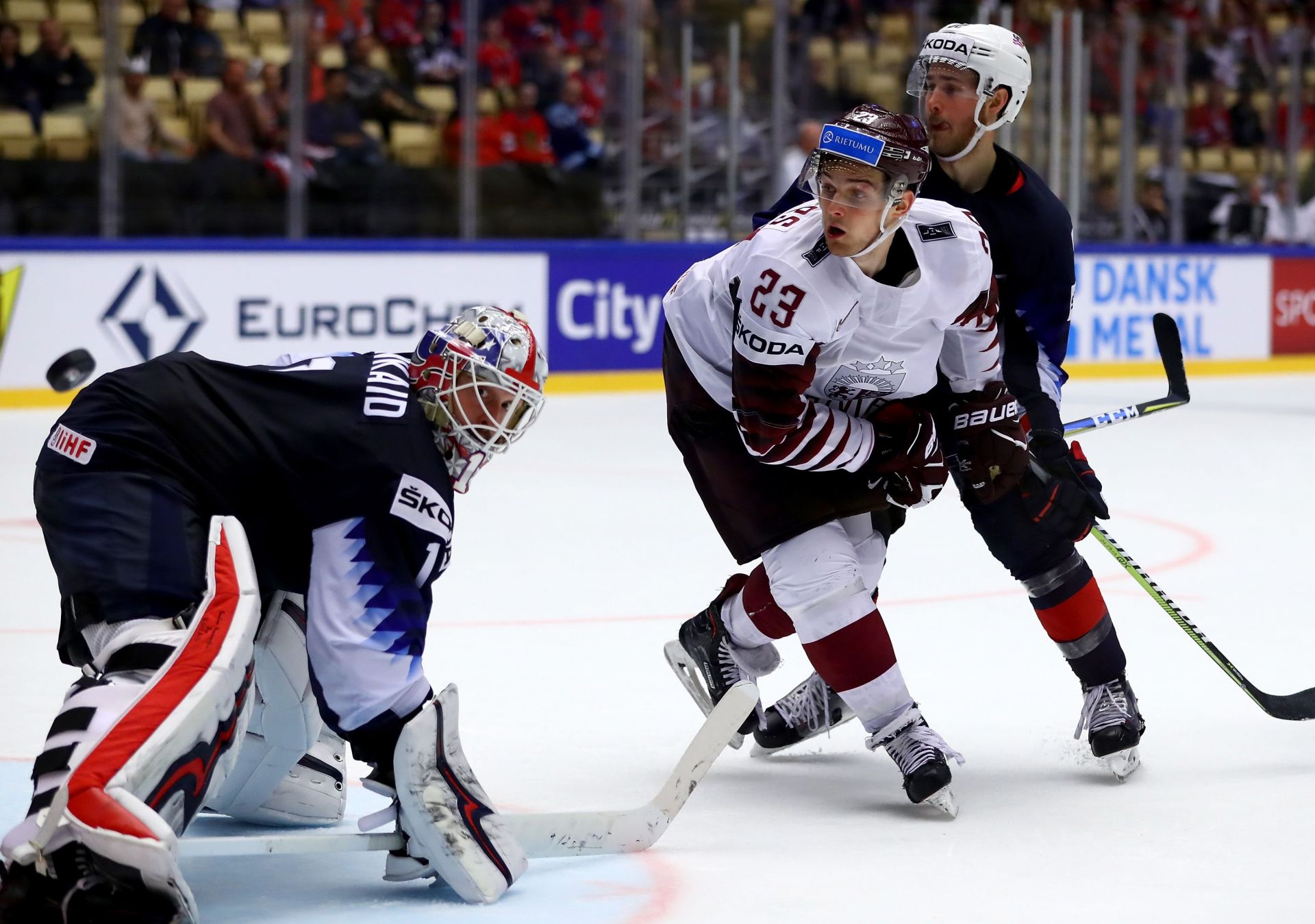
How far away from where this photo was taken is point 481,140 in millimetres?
9812

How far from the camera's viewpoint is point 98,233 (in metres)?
8.59

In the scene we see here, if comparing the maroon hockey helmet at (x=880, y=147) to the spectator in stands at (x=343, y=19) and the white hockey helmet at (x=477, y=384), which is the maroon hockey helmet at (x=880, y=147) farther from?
the spectator in stands at (x=343, y=19)

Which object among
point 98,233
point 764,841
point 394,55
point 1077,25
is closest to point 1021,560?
point 764,841

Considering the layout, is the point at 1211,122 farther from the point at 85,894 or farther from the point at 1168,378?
the point at 85,894

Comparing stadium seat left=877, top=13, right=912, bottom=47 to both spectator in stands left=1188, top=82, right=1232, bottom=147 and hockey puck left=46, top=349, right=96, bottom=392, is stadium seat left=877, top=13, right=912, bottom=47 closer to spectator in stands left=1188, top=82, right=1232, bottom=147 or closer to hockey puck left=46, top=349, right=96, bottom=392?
spectator in stands left=1188, top=82, right=1232, bottom=147

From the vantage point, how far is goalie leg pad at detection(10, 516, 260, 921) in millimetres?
1997

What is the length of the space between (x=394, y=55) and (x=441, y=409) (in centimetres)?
774

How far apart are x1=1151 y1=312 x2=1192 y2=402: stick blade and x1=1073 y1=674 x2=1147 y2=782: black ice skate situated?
0.76 m

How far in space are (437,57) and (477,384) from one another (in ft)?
25.1

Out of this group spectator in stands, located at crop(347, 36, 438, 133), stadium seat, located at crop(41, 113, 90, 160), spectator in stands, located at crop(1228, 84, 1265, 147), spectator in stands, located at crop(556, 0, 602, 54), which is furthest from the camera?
spectator in stands, located at crop(1228, 84, 1265, 147)

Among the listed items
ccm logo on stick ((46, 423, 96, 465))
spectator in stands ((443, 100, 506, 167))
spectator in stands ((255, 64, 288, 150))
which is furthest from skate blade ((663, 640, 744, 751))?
spectator in stands ((443, 100, 506, 167))

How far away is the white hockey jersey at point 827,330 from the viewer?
276 cm

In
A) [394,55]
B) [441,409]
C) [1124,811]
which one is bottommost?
[1124,811]

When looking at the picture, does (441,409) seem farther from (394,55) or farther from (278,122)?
(394,55)
